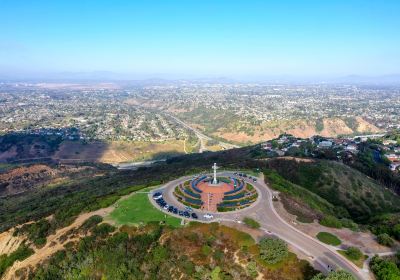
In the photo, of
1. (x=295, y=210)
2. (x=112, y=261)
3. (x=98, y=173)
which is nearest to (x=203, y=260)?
(x=112, y=261)

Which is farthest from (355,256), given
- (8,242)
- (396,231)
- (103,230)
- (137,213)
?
(8,242)

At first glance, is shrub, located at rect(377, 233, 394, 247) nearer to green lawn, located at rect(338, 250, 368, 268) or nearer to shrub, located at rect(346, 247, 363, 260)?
green lawn, located at rect(338, 250, 368, 268)

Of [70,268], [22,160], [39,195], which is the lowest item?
[22,160]

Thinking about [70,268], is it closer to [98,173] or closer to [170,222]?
[170,222]

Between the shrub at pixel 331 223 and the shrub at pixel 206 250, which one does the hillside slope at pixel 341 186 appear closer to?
the shrub at pixel 331 223

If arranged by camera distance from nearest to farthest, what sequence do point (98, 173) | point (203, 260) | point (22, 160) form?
point (203, 260) → point (98, 173) → point (22, 160)

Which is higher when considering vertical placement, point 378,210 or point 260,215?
point 260,215

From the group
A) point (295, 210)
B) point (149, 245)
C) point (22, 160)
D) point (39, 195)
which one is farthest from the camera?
point (22, 160)

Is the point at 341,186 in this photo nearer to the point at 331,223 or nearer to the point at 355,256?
the point at 331,223
